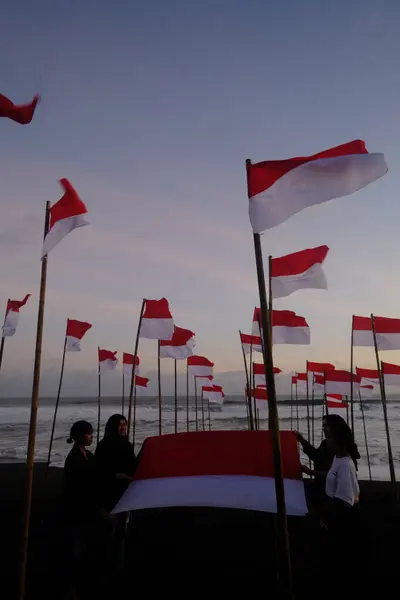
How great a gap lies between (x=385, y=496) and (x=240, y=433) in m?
9.46

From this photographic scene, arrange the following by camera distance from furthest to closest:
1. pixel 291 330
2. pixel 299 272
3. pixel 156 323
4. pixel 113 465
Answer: pixel 156 323, pixel 291 330, pixel 299 272, pixel 113 465

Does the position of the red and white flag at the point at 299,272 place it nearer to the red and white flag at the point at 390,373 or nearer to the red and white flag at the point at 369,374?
the red and white flag at the point at 390,373

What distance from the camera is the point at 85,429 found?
5.23 meters

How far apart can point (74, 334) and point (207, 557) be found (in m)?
10.5

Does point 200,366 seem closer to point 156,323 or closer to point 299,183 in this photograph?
point 156,323

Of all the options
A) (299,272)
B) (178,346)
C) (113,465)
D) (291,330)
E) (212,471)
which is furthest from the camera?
(178,346)

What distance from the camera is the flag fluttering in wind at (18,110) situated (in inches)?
187

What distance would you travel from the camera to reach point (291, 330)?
1084 cm

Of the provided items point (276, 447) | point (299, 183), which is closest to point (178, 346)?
point (299, 183)

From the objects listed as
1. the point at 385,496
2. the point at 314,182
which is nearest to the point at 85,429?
the point at 314,182

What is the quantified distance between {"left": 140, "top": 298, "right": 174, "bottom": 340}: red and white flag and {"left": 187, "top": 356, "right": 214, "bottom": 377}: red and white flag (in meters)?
7.44

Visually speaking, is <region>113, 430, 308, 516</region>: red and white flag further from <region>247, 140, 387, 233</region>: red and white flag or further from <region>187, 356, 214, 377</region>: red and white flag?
<region>187, 356, 214, 377</region>: red and white flag

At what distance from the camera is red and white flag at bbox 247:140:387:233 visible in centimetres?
498

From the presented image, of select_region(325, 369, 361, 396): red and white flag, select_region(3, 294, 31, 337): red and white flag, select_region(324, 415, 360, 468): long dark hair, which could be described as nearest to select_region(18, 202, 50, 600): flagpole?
select_region(324, 415, 360, 468): long dark hair
